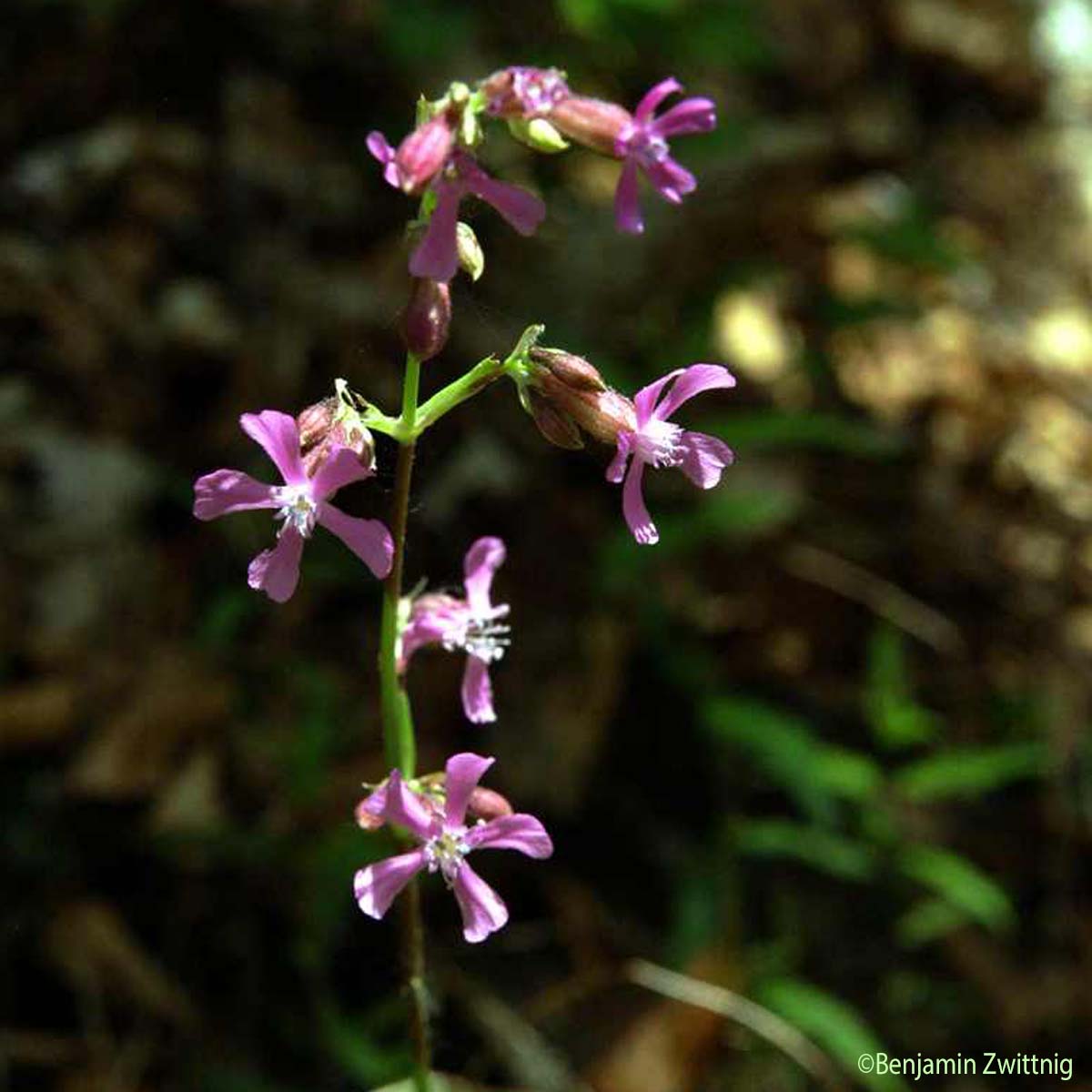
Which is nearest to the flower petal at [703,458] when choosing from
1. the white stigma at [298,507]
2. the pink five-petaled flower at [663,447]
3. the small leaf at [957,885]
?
the pink five-petaled flower at [663,447]

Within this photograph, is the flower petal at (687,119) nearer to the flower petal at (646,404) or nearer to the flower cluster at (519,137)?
the flower cluster at (519,137)

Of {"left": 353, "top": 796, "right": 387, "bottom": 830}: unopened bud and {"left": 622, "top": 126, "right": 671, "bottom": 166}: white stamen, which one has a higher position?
{"left": 622, "top": 126, "right": 671, "bottom": 166}: white stamen

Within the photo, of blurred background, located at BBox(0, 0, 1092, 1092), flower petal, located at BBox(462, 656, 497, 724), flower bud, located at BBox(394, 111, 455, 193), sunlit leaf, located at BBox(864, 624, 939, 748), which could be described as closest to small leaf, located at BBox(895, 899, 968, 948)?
blurred background, located at BBox(0, 0, 1092, 1092)

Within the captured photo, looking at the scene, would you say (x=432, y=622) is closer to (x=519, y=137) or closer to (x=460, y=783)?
(x=460, y=783)

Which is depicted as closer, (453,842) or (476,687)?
(453,842)

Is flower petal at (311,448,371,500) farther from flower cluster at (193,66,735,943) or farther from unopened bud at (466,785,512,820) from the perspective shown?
unopened bud at (466,785,512,820)

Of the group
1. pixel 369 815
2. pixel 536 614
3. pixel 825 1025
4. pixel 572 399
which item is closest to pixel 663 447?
pixel 572 399
